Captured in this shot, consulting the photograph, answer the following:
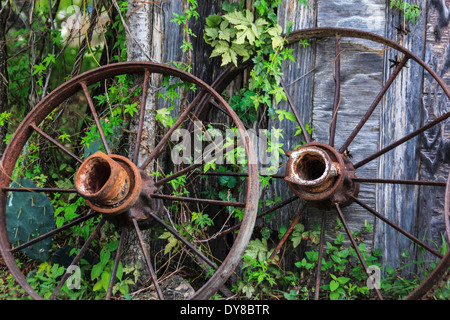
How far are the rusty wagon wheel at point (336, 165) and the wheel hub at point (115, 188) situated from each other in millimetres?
782

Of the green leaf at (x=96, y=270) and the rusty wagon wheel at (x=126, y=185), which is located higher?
the rusty wagon wheel at (x=126, y=185)

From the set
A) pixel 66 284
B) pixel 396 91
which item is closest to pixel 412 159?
pixel 396 91

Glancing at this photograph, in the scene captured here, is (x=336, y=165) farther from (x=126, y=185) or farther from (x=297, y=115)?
(x=126, y=185)

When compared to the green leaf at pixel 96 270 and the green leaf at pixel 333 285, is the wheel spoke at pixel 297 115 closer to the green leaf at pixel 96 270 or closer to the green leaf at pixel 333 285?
the green leaf at pixel 333 285

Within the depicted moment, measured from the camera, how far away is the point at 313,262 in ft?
9.18

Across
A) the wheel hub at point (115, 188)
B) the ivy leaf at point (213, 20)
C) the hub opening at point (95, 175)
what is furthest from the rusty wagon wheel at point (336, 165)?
the hub opening at point (95, 175)

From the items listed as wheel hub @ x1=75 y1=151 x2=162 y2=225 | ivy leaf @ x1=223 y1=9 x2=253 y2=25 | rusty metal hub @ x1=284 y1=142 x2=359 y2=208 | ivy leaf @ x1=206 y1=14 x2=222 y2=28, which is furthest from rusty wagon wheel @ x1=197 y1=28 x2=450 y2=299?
wheel hub @ x1=75 y1=151 x2=162 y2=225

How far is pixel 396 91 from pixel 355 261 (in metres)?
1.06

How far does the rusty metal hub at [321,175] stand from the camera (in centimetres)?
247

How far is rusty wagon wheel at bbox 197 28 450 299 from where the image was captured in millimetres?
2480

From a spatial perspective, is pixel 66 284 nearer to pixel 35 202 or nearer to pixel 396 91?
pixel 35 202

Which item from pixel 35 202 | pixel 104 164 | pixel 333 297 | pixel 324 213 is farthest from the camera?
pixel 35 202

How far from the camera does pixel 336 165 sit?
8.23 ft

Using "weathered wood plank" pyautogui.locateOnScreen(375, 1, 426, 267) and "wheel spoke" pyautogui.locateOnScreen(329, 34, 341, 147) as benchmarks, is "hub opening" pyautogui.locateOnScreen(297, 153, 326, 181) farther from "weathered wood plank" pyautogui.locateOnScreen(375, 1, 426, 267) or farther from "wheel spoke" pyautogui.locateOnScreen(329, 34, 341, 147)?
"weathered wood plank" pyautogui.locateOnScreen(375, 1, 426, 267)
